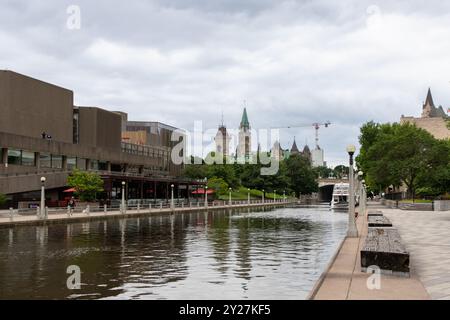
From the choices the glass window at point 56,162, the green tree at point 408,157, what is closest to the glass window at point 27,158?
the glass window at point 56,162

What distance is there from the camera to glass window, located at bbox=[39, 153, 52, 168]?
7700 centimetres

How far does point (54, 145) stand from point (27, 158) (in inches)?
224

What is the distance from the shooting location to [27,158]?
244 ft

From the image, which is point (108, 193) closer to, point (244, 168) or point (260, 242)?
point (260, 242)

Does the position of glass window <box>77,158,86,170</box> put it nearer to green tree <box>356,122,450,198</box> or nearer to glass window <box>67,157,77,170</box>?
glass window <box>67,157,77,170</box>

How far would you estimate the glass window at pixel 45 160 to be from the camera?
3031 inches

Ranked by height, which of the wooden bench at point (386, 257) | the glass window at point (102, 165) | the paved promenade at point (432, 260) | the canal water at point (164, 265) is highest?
the glass window at point (102, 165)

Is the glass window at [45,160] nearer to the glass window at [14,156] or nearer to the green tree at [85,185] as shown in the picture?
the glass window at [14,156]

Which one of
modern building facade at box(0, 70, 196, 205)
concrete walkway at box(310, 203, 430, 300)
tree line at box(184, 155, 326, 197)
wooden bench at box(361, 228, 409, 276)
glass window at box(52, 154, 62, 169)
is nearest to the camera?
concrete walkway at box(310, 203, 430, 300)

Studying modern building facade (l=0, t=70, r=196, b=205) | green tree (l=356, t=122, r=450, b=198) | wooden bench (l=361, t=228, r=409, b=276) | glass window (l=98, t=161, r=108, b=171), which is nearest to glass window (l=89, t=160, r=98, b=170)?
modern building facade (l=0, t=70, r=196, b=205)

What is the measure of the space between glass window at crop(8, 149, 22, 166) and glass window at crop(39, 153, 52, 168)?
463 cm

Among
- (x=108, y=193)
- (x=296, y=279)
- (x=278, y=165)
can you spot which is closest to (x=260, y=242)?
(x=296, y=279)

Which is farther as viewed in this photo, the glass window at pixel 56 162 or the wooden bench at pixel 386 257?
the glass window at pixel 56 162
